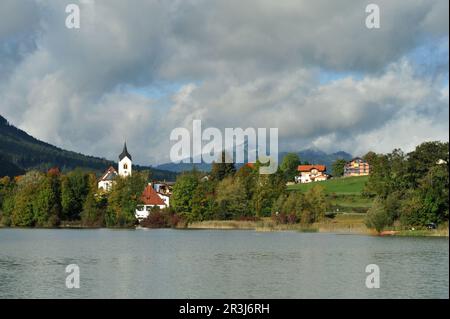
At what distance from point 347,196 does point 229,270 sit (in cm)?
9477

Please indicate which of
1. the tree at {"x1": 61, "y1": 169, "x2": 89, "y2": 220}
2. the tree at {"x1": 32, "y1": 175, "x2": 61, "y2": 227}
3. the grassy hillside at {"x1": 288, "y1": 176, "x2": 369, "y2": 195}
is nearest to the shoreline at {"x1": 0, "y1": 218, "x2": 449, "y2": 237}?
the tree at {"x1": 32, "y1": 175, "x2": 61, "y2": 227}

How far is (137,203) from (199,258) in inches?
3018

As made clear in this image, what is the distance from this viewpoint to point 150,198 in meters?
136

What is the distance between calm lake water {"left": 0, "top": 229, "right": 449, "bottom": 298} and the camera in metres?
34.7

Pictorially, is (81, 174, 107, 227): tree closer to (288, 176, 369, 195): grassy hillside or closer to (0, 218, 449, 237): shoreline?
(0, 218, 449, 237): shoreline

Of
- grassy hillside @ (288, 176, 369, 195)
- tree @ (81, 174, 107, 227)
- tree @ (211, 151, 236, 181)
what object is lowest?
tree @ (81, 174, 107, 227)

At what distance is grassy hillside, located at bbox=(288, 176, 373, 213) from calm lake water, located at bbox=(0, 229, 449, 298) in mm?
56663

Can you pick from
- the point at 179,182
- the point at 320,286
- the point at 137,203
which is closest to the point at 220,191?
the point at 179,182

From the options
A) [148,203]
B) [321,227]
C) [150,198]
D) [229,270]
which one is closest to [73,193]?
[148,203]

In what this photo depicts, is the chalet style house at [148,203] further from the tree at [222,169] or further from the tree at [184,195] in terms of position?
the tree at [222,169]

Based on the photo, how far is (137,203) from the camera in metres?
127

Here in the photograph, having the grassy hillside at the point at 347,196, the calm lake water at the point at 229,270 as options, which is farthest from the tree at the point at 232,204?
the calm lake water at the point at 229,270
